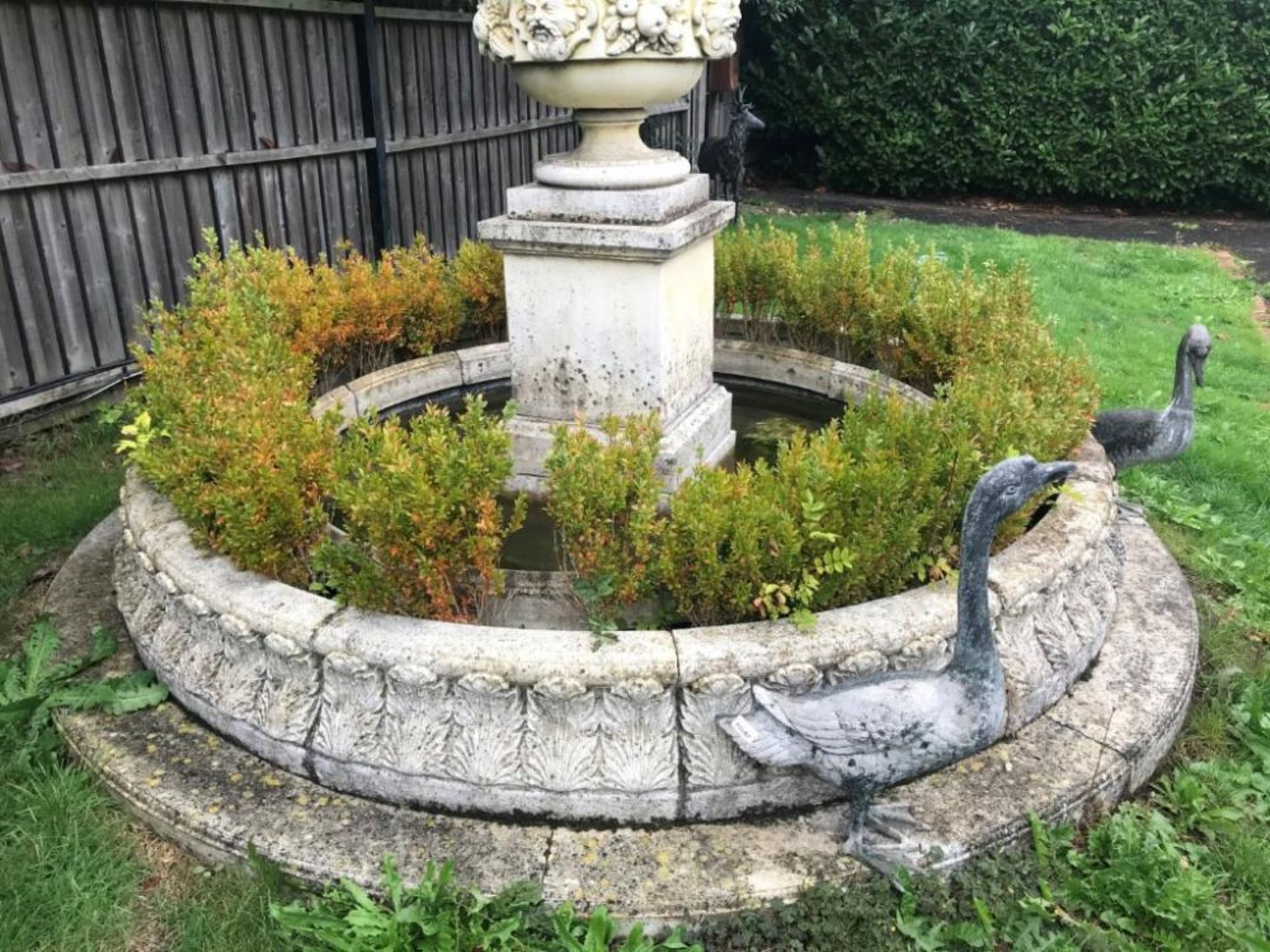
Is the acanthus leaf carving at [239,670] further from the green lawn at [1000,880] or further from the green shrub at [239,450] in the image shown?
the green lawn at [1000,880]

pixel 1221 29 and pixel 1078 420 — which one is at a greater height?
pixel 1221 29

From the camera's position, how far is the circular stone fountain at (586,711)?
2.74 m

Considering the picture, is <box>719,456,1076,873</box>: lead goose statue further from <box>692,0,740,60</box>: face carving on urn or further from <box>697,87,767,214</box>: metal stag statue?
<box>697,87,767,214</box>: metal stag statue

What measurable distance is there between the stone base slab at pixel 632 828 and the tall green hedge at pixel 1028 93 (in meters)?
11.1

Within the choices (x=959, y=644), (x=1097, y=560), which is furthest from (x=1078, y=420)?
(x=959, y=644)

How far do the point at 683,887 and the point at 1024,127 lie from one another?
13.5m

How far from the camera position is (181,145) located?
6.27 meters

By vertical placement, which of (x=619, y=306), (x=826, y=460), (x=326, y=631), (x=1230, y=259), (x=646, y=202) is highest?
(x=646, y=202)

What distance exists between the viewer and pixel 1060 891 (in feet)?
9.05

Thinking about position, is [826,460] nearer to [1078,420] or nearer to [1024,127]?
[1078,420]

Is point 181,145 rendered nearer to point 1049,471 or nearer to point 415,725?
point 415,725

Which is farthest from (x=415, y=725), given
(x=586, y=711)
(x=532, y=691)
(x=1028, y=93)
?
(x=1028, y=93)

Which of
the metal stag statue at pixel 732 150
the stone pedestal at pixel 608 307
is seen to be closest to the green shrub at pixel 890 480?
the stone pedestal at pixel 608 307

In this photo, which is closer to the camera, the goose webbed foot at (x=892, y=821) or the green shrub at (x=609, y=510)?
the goose webbed foot at (x=892, y=821)
